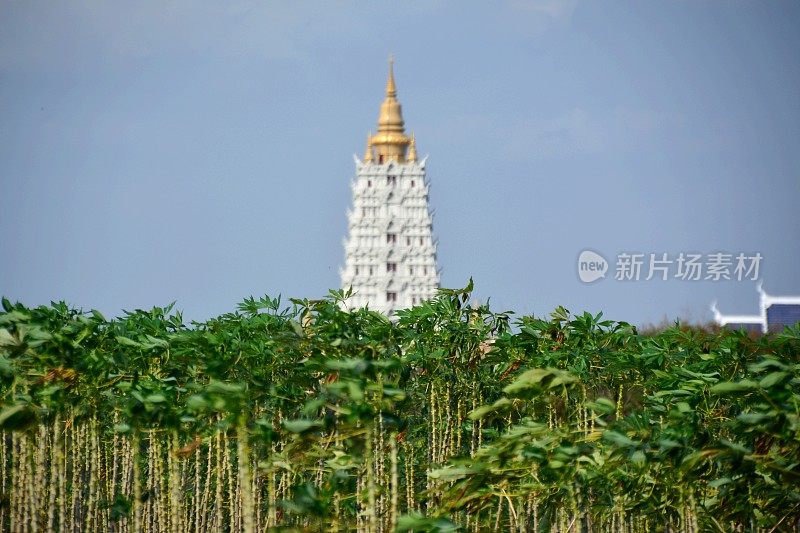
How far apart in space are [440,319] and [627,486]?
4.65m

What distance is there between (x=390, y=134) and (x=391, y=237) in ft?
26.0

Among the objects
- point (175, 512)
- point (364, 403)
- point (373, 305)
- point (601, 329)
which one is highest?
point (373, 305)

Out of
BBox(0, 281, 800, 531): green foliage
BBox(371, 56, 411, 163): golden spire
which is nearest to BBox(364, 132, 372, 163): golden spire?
BBox(371, 56, 411, 163): golden spire

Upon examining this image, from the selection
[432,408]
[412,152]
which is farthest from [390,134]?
[432,408]

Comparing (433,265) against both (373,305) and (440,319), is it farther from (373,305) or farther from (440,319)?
(440,319)

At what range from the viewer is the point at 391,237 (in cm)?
9994

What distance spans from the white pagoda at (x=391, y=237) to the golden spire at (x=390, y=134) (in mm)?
1751

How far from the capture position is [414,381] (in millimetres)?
16391

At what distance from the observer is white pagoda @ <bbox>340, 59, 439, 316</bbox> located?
325 feet

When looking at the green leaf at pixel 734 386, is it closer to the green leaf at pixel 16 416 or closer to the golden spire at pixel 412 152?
the green leaf at pixel 16 416

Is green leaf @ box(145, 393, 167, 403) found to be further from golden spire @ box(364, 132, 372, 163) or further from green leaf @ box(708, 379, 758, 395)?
golden spire @ box(364, 132, 372, 163)

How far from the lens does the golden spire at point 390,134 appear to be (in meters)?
102

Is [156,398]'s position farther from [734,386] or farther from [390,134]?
[390,134]

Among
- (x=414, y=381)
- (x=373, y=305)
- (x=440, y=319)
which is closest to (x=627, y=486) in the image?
(x=440, y=319)
